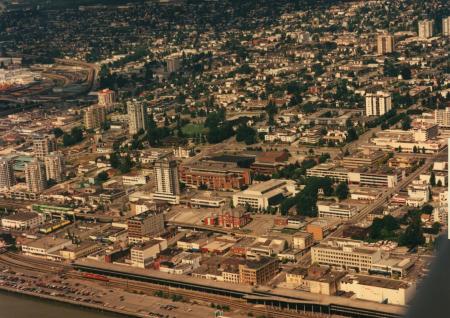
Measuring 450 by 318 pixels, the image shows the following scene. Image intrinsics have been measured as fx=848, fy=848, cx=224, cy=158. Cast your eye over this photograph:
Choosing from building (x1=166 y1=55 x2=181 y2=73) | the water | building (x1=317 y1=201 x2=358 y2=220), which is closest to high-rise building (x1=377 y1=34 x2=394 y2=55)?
building (x1=166 y1=55 x2=181 y2=73)

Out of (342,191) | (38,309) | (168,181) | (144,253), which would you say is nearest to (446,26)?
(342,191)

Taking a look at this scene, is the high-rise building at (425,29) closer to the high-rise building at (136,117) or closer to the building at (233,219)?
the high-rise building at (136,117)

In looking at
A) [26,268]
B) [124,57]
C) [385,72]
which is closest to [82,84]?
[124,57]

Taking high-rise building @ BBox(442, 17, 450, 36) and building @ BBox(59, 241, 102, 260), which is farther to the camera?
high-rise building @ BBox(442, 17, 450, 36)

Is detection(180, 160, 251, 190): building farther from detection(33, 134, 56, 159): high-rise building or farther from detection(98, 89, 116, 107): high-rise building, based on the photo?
detection(98, 89, 116, 107): high-rise building

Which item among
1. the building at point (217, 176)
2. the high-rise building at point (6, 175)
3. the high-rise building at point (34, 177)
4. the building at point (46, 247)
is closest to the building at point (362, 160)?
the building at point (217, 176)

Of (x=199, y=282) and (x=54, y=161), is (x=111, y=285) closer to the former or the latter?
(x=199, y=282)
